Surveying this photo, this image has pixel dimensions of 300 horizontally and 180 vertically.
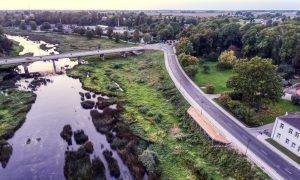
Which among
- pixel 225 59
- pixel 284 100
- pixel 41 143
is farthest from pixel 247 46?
pixel 41 143

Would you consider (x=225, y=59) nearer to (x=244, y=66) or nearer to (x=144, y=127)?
(x=244, y=66)

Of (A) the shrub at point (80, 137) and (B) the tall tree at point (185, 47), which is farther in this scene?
(B) the tall tree at point (185, 47)

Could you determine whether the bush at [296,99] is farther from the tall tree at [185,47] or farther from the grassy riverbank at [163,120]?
the tall tree at [185,47]

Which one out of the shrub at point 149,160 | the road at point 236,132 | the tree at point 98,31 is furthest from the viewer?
the tree at point 98,31

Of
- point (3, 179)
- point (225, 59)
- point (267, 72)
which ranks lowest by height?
point (3, 179)

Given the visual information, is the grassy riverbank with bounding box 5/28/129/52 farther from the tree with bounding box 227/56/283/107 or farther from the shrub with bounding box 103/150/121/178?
the shrub with bounding box 103/150/121/178

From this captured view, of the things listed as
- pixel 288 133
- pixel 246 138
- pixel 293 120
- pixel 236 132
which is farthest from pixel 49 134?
pixel 293 120

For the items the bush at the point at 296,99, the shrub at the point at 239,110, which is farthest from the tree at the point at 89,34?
the bush at the point at 296,99
